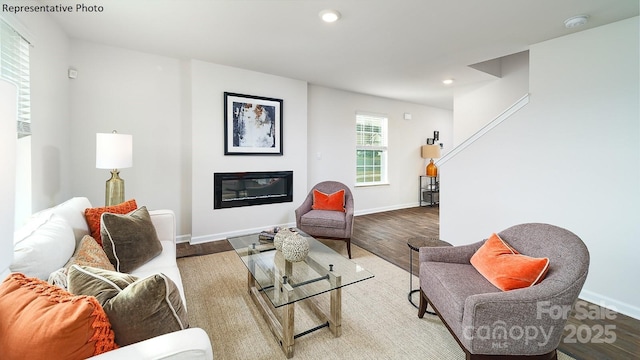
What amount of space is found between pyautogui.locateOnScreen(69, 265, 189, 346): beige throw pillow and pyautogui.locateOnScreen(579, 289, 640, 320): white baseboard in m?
3.20

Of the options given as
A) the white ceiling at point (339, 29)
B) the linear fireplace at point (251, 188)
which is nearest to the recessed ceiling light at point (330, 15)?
the white ceiling at point (339, 29)

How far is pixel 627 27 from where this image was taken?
226cm

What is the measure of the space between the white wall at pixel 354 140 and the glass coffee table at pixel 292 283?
265 cm

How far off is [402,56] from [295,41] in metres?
1.34

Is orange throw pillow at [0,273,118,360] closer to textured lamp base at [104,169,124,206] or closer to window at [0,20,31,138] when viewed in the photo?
window at [0,20,31,138]

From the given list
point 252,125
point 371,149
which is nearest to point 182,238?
point 252,125

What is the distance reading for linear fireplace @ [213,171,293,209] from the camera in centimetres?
384

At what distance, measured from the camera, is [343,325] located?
1.95 meters

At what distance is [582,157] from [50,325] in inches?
141

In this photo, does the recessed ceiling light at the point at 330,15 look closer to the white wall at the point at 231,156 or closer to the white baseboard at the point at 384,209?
the white wall at the point at 231,156

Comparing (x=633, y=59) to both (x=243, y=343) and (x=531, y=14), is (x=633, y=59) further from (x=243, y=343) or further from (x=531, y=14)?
(x=243, y=343)

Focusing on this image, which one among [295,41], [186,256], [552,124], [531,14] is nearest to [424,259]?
[552,124]

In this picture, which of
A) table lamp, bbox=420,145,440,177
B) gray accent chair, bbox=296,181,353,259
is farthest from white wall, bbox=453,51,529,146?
gray accent chair, bbox=296,181,353,259

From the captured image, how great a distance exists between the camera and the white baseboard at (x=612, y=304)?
212 cm
